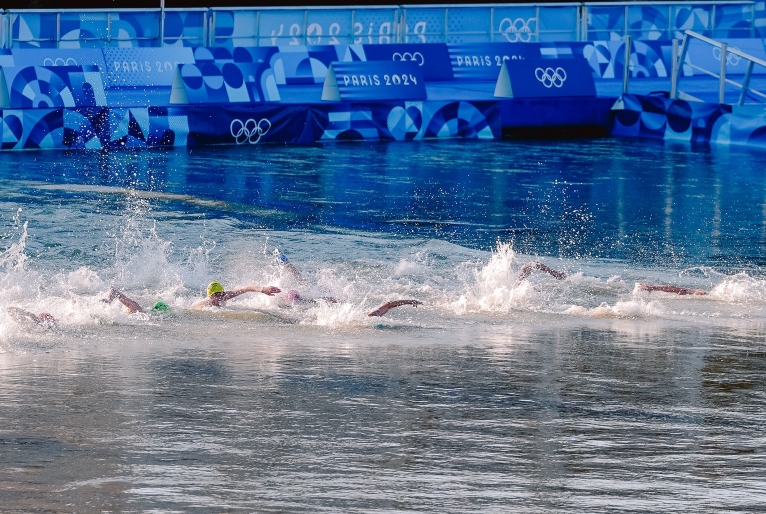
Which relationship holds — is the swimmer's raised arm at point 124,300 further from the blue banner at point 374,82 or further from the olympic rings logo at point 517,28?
the olympic rings logo at point 517,28

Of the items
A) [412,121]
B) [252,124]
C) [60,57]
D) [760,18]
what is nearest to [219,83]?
[252,124]

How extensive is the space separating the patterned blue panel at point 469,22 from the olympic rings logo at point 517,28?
1.25 ft

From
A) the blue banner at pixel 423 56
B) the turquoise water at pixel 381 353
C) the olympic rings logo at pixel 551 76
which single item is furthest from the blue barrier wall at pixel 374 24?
the turquoise water at pixel 381 353

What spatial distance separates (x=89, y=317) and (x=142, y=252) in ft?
9.35

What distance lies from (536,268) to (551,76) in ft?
55.8

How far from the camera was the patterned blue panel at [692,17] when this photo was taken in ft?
112

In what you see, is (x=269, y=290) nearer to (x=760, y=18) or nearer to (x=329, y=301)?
(x=329, y=301)

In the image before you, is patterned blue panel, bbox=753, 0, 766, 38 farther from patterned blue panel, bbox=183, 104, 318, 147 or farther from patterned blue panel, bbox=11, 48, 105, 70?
patterned blue panel, bbox=11, 48, 105, 70

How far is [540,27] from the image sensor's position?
33938 mm

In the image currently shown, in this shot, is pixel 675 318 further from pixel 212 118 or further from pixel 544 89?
pixel 544 89

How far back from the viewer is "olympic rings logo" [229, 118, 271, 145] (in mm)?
25750

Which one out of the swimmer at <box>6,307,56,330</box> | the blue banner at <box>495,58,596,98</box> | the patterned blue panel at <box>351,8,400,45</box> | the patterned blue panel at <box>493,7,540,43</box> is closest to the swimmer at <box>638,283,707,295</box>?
the swimmer at <box>6,307,56,330</box>

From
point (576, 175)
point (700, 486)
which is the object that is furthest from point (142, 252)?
point (576, 175)

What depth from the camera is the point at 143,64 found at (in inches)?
1010
